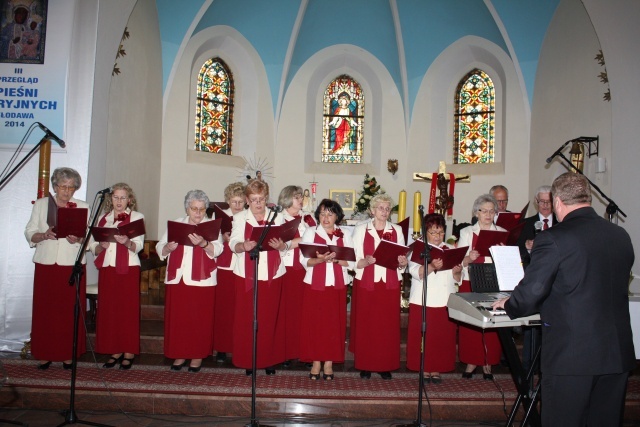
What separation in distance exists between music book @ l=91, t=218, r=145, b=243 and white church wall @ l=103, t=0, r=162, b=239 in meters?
3.38

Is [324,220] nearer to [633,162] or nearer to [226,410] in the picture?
[226,410]

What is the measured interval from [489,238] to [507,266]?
3.47 feet

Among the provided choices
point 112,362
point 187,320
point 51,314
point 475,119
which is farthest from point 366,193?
point 51,314

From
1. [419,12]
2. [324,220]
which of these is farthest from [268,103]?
[324,220]

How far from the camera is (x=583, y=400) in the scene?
2.86m

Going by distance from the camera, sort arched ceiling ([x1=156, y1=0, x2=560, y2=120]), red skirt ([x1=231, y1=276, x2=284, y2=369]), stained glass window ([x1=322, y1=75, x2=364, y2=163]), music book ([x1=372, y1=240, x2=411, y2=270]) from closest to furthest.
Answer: music book ([x1=372, y1=240, x2=411, y2=270]), red skirt ([x1=231, y1=276, x2=284, y2=369]), arched ceiling ([x1=156, y1=0, x2=560, y2=120]), stained glass window ([x1=322, y1=75, x2=364, y2=163])

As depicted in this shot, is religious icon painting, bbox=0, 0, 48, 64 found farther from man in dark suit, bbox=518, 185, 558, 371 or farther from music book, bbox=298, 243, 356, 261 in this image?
man in dark suit, bbox=518, 185, 558, 371

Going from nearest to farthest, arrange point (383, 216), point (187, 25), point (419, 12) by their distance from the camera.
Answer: point (383, 216), point (187, 25), point (419, 12)

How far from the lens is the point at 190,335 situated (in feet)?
16.3

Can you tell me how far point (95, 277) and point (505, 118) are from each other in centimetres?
834

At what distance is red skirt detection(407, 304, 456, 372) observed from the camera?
5.00 m

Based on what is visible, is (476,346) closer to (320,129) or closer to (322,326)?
(322,326)

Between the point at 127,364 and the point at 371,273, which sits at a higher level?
the point at 371,273

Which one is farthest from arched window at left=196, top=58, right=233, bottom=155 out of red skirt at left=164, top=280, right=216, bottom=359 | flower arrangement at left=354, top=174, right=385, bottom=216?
red skirt at left=164, top=280, right=216, bottom=359
